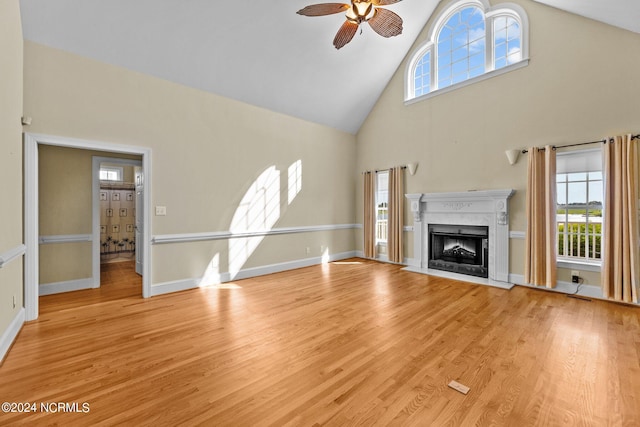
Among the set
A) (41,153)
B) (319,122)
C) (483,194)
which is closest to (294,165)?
(319,122)

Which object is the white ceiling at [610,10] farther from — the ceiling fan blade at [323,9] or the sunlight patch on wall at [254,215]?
the sunlight patch on wall at [254,215]

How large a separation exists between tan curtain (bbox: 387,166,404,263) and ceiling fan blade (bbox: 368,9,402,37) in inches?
114

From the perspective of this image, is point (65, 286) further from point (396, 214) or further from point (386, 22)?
point (396, 214)

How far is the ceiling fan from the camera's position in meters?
3.05

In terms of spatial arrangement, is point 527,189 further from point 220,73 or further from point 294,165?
point 220,73

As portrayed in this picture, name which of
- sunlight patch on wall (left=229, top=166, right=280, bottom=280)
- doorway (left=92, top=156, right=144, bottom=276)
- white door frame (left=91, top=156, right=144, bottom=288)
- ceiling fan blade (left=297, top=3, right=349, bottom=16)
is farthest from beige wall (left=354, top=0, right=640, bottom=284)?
doorway (left=92, top=156, right=144, bottom=276)

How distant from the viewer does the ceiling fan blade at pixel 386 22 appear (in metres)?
3.19

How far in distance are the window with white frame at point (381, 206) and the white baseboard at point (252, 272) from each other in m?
0.89

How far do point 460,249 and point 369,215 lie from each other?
2.12 metres

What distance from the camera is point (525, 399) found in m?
1.78

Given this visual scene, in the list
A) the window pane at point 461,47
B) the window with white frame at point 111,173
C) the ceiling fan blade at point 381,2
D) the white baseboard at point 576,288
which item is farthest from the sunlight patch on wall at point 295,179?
the window with white frame at point 111,173

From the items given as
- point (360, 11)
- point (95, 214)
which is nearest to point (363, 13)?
point (360, 11)

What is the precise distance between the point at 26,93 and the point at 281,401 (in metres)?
4.12

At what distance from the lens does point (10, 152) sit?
2551mm
